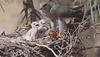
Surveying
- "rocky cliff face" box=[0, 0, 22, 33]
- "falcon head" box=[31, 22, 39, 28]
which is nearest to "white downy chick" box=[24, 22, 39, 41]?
"falcon head" box=[31, 22, 39, 28]

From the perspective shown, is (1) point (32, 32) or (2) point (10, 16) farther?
(2) point (10, 16)

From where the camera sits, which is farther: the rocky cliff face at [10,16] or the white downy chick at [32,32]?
the rocky cliff face at [10,16]

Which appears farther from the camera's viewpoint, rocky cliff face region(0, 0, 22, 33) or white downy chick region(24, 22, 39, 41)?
rocky cliff face region(0, 0, 22, 33)

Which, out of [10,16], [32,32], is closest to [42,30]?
[32,32]

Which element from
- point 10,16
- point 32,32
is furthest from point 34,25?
point 10,16

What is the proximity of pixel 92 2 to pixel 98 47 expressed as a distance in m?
0.25

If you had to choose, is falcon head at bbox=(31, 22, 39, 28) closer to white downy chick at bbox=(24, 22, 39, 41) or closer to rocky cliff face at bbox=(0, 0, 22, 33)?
white downy chick at bbox=(24, 22, 39, 41)

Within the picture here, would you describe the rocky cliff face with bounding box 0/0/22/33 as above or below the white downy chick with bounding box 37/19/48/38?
above

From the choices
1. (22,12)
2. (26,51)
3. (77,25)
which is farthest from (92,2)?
(22,12)

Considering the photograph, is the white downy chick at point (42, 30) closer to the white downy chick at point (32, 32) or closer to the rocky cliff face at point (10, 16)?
the white downy chick at point (32, 32)

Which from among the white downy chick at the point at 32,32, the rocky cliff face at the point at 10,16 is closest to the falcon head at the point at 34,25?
the white downy chick at the point at 32,32

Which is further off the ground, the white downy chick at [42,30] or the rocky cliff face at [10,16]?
the rocky cliff face at [10,16]

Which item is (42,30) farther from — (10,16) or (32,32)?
(10,16)

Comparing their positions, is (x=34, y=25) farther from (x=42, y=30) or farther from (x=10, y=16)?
(x=10, y=16)
